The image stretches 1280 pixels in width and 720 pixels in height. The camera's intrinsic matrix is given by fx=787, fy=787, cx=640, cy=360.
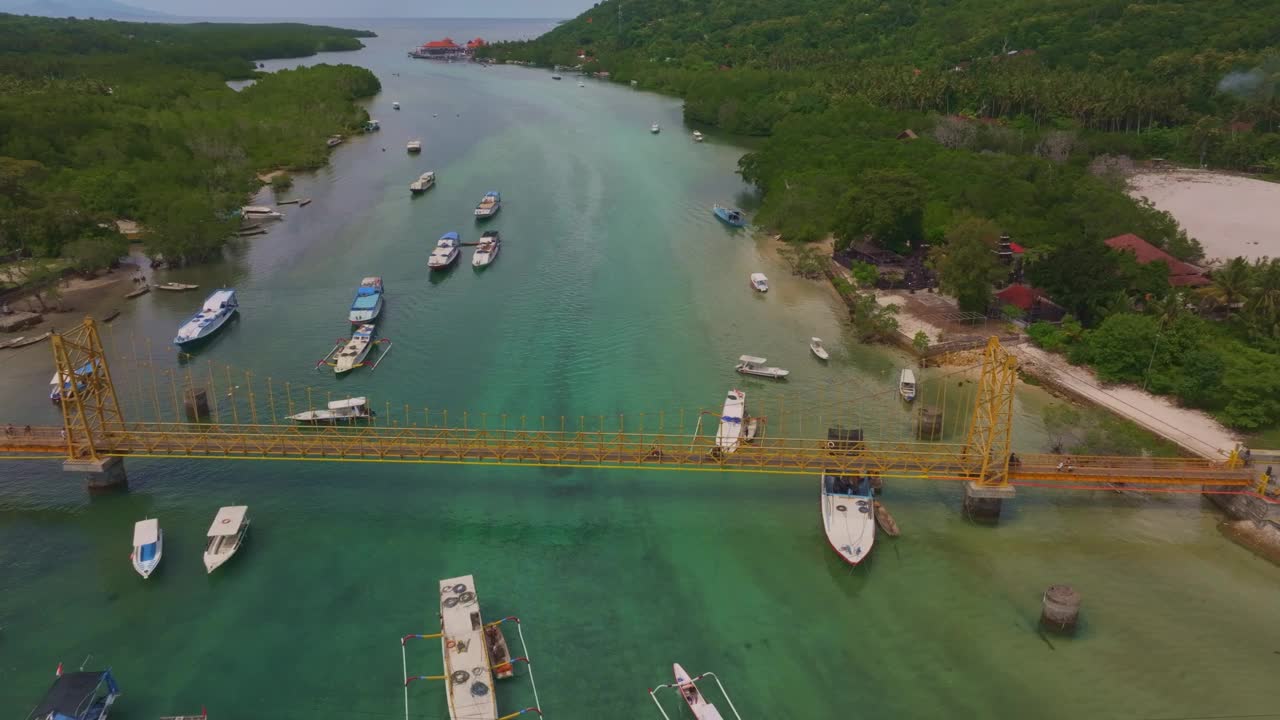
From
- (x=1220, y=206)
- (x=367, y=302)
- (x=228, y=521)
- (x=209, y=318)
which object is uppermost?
(x=1220, y=206)

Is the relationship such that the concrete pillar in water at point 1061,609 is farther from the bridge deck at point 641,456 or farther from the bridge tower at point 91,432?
the bridge tower at point 91,432

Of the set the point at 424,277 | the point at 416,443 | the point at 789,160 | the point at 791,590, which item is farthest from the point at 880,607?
the point at 789,160

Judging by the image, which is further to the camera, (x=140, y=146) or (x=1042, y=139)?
(x=1042, y=139)

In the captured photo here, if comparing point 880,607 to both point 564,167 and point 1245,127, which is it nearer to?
point 564,167

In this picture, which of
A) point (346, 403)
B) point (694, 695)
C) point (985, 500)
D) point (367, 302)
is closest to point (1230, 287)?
point (985, 500)

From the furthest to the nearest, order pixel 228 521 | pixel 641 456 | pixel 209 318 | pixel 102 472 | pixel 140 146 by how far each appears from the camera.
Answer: pixel 140 146
pixel 209 318
pixel 641 456
pixel 102 472
pixel 228 521

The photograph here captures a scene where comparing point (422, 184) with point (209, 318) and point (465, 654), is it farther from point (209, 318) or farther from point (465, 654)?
point (465, 654)

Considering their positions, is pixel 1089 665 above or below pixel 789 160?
below
